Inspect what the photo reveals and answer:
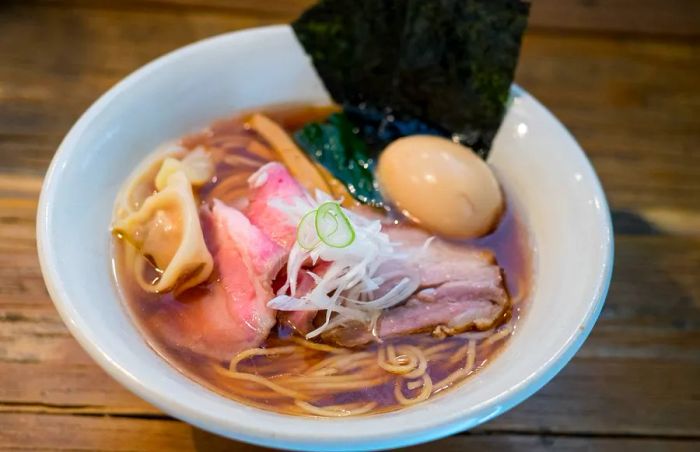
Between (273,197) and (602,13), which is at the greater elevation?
(273,197)

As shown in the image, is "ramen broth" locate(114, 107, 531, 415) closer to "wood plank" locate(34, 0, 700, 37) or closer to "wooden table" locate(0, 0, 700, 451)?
"wooden table" locate(0, 0, 700, 451)

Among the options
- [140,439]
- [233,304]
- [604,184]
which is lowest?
[604,184]

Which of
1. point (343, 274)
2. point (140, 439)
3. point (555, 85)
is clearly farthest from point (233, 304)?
point (555, 85)

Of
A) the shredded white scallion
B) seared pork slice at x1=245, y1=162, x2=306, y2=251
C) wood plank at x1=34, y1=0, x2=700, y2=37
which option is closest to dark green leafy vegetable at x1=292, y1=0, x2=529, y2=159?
seared pork slice at x1=245, y1=162, x2=306, y2=251

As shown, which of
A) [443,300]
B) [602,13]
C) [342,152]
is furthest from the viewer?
[602,13]

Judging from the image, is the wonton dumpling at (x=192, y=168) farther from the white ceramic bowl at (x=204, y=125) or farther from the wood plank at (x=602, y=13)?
the wood plank at (x=602, y=13)

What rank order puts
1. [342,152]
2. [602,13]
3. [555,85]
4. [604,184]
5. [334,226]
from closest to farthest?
[334,226] → [342,152] → [604,184] → [555,85] → [602,13]

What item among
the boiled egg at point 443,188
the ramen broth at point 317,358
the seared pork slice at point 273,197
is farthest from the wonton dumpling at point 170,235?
the boiled egg at point 443,188

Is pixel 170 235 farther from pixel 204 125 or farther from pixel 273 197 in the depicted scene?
pixel 204 125
